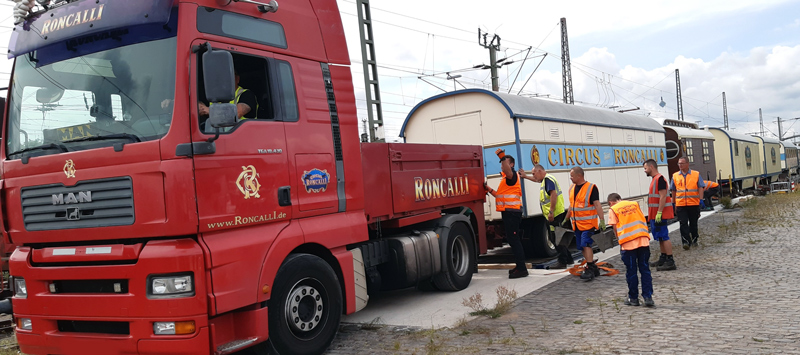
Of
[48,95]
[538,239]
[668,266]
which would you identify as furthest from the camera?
[538,239]

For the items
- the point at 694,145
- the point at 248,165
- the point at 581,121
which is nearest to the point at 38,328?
the point at 248,165

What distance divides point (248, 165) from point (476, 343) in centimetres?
255

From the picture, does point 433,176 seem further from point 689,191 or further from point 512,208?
point 689,191

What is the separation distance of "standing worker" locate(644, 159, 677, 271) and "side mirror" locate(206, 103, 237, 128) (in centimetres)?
666

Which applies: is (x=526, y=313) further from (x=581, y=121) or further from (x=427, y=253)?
(x=581, y=121)

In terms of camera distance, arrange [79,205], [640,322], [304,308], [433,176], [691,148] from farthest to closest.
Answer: [691,148] → [433,176] → [640,322] → [304,308] → [79,205]

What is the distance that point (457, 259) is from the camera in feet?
28.0

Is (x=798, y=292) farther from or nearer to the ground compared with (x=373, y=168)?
nearer to the ground

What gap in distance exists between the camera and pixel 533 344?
5.44 meters

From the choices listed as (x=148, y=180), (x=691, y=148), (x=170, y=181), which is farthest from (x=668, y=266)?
(x=691, y=148)

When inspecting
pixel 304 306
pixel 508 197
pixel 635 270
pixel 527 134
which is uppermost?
pixel 527 134

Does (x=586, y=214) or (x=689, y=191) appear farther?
(x=689, y=191)

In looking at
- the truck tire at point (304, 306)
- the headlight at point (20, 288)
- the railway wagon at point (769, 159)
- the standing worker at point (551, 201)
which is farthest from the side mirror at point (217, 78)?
the railway wagon at point (769, 159)

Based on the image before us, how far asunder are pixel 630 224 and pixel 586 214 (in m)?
1.61
